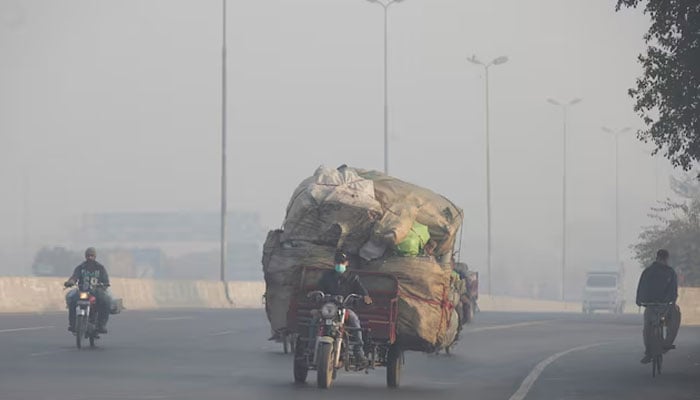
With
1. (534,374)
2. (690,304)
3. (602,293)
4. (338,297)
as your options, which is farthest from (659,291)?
(602,293)

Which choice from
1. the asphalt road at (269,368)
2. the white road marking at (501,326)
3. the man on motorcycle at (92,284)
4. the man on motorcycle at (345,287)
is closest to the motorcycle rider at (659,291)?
the asphalt road at (269,368)

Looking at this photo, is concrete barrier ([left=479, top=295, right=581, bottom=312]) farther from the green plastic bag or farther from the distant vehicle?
the green plastic bag

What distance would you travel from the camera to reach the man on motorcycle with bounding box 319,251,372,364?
2050 centimetres

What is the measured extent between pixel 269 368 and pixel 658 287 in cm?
574

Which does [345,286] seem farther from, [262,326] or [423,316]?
[262,326]

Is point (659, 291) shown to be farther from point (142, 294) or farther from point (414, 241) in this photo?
point (142, 294)

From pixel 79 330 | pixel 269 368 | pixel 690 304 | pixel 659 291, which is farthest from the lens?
pixel 690 304

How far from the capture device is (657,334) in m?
24.3

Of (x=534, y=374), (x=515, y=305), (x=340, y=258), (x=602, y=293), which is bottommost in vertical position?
(x=515, y=305)

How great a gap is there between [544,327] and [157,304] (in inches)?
720

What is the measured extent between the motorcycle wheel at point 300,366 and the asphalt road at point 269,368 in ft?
0.51

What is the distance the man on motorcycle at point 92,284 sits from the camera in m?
28.7

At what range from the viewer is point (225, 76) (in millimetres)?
67875

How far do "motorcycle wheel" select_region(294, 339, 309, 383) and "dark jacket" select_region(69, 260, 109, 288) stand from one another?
8.45 metres
